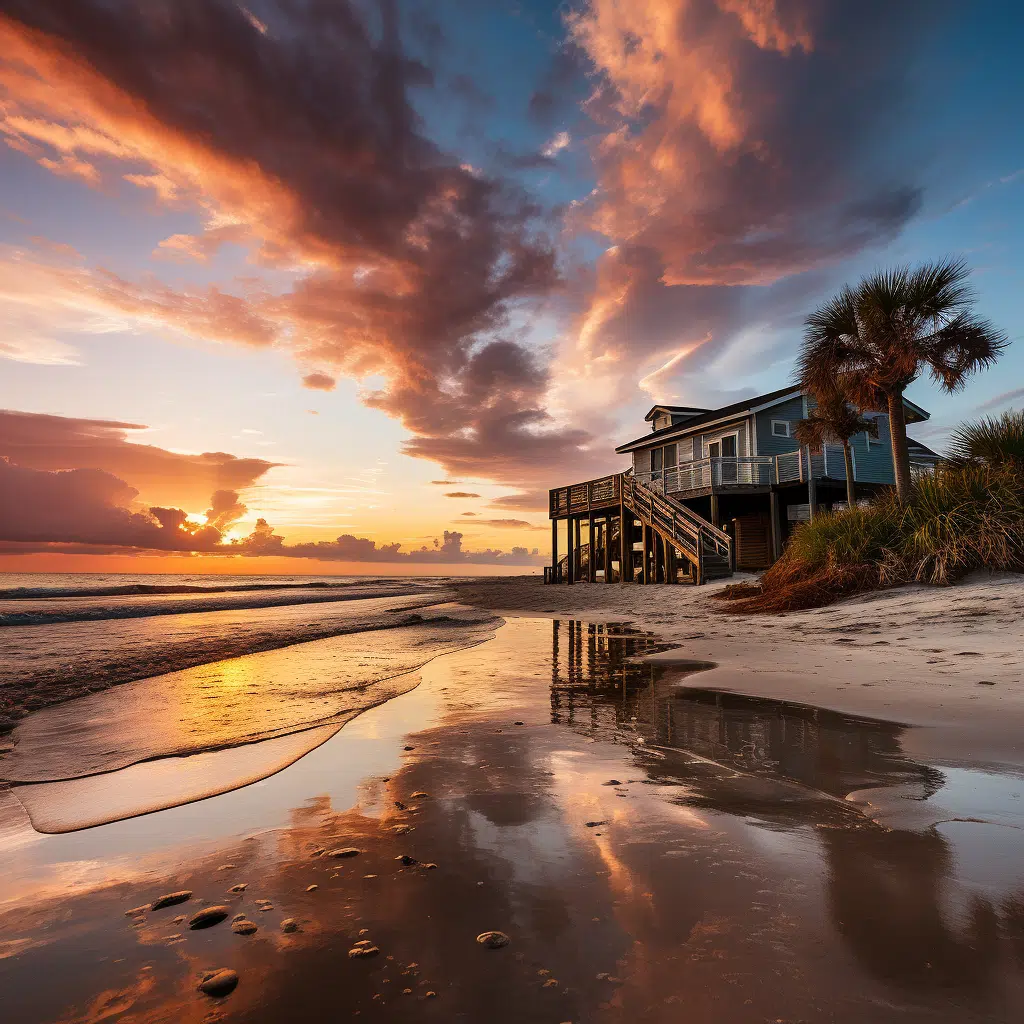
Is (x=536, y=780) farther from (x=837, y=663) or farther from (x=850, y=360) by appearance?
(x=850, y=360)

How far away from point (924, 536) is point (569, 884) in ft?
39.9

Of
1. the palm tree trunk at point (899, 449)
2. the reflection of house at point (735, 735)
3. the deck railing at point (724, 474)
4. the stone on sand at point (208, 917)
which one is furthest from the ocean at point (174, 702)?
the deck railing at point (724, 474)

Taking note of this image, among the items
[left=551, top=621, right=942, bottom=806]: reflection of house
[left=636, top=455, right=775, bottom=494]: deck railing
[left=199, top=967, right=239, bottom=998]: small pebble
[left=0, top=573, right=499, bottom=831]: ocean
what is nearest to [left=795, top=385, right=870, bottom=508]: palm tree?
[left=636, top=455, right=775, bottom=494]: deck railing

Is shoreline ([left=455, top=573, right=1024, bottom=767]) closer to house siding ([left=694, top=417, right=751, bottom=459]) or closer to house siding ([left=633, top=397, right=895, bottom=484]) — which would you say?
house siding ([left=633, top=397, right=895, bottom=484])

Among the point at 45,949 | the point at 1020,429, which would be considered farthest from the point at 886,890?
the point at 1020,429

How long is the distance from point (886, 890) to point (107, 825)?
3.80 meters

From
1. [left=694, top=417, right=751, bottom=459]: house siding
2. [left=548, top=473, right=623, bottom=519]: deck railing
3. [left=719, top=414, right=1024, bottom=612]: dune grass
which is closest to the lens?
[left=719, top=414, right=1024, bottom=612]: dune grass

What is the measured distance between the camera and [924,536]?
11.5 meters

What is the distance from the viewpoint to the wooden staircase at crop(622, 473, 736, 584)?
2061 cm

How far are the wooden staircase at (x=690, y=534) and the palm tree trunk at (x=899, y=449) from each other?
272 inches

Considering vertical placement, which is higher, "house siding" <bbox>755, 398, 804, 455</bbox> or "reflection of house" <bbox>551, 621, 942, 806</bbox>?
"house siding" <bbox>755, 398, 804, 455</bbox>

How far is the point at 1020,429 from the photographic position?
12.6 m

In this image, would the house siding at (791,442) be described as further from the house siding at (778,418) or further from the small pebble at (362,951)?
the small pebble at (362,951)

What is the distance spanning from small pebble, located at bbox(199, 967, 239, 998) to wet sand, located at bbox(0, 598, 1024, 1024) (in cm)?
3
